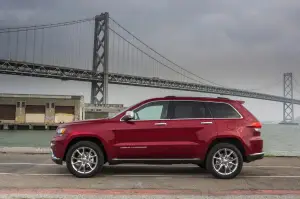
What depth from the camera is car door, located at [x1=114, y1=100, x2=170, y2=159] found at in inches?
308

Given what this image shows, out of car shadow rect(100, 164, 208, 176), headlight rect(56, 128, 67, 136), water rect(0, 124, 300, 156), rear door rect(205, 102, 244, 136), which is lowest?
water rect(0, 124, 300, 156)

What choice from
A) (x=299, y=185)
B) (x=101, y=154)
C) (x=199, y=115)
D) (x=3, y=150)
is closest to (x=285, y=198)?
(x=299, y=185)

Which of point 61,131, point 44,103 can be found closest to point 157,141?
point 61,131

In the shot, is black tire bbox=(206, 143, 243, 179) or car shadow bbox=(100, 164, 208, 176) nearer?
black tire bbox=(206, 143, 243, 179)

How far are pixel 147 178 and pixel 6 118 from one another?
231ft

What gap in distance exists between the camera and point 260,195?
6.32m

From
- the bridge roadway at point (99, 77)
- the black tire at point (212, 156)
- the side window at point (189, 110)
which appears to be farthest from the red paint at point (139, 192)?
the bridge roadway at point (99, 77)

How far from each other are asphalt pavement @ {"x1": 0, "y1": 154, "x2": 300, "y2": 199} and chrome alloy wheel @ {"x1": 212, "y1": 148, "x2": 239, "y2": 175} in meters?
0.24

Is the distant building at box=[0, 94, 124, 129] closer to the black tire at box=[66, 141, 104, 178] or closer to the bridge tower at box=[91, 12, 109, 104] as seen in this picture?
the bridge tower at box=[91, 12, 109, 104]

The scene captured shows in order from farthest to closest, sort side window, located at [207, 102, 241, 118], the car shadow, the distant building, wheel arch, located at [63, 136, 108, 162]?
the distant building → the car shadow → side window, located at [207, 102, 241, 118] → wheel arch, located at [63, 136, 108, 162]

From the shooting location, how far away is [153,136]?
7.89 m

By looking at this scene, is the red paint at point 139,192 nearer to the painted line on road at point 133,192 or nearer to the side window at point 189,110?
the painted line on road at point 133,192

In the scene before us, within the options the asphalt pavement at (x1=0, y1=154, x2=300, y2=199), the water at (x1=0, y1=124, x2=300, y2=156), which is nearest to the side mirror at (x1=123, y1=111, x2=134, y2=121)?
the asphalt pavement at (x1=0, y1=154, x2=300, y2=199)

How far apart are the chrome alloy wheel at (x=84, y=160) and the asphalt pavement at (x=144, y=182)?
0.22m
